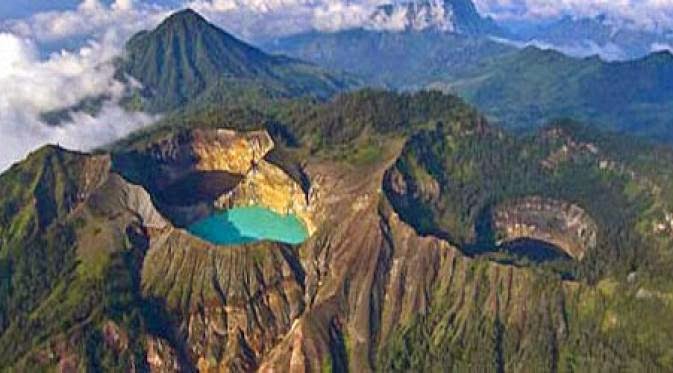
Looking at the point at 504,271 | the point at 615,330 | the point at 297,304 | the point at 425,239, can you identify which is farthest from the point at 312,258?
the point at 615,330

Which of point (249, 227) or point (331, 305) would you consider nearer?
point (331, 305)

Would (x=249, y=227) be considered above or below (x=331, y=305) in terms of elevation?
below

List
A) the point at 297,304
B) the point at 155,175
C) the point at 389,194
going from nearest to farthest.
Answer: the point at 297,304 < the point at 389,194 < the point at 155,175

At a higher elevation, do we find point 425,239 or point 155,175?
point 425,239

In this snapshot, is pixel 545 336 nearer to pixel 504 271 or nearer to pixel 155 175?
pixel 504 271

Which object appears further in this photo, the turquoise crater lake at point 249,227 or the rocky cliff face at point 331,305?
the turquoise crater lake at point 249,227

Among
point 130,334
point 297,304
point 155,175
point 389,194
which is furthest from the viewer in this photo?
point 155,175

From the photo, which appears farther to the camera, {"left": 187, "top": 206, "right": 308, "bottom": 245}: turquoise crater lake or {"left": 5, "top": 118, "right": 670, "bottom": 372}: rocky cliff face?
{"left": 187, "top": 206, "right": 308, "bottom": 245}: turquoise crater lake

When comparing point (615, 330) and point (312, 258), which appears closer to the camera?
point (615, 330)
